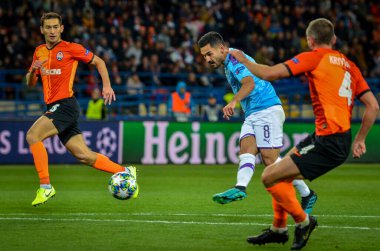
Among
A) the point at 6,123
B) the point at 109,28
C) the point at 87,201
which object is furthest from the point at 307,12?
the point at 87,201

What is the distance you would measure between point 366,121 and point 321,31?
907 millimetres

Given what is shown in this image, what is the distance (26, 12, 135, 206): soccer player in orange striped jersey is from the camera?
1112 cm

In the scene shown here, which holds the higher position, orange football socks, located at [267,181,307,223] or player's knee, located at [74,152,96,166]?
orange football socks, located at [267,181,307,223]

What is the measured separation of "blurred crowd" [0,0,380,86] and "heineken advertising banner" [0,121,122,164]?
381cm

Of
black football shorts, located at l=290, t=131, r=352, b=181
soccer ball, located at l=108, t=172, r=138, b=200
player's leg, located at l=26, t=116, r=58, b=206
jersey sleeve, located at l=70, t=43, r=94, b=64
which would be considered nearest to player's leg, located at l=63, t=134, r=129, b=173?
player's leg, located at l=26, t=116, r=58, b=206

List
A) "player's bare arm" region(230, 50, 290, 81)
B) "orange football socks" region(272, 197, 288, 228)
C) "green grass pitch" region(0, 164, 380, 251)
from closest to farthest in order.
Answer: "player's bare arm" region(230, 50, 290, 81) → "orange football socks" region(272, 197, 288, 228) → "green grass pitch" region(0, 164, 380, 251)

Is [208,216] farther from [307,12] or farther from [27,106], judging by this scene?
[307,12]

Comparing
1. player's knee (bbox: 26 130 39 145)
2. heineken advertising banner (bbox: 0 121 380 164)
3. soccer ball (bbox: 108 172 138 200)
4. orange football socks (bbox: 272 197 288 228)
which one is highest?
player's knee (bbox: 26 130 39 145)

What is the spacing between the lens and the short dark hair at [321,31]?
748 centimetres

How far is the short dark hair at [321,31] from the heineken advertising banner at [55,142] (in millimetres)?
13046

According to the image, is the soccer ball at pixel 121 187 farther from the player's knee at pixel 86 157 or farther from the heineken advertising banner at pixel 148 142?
the heineken advertising banner at pixel 148 142

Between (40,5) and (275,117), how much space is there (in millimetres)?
15855

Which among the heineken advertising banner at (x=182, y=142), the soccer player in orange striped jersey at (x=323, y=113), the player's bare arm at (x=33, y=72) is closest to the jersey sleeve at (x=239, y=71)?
the soccer player in orange striped jersey at (x=323, y=113)

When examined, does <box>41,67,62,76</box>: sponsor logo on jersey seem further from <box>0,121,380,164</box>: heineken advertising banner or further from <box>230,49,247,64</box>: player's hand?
<box>0,121,380,164</box>: heineken advertising banner
